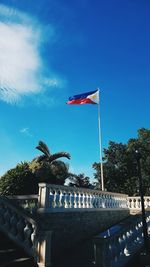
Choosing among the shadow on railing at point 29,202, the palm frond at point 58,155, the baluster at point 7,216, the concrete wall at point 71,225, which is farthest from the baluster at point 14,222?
the palm frond at point 58,155

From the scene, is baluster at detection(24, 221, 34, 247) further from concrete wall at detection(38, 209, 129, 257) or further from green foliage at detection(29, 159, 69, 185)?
green foliage at detection(29, 159, 69, 185)

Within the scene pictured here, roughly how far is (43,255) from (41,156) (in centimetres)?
2314

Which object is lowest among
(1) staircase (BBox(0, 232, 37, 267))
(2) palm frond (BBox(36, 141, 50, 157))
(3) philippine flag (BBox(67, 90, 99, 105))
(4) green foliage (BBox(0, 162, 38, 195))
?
(1) staircase (BBox(0, 232, 37, 267))

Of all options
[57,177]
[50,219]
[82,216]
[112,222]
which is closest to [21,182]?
[57,177]

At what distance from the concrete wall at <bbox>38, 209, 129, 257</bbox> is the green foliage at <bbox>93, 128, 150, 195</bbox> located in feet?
67.4

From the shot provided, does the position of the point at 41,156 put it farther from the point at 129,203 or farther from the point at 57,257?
the point at 57,257

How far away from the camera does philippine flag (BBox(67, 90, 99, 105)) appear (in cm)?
2145

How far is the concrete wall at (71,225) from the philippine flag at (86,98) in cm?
978

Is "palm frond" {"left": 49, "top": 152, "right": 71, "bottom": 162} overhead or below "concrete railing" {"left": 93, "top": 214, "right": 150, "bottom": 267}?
overhead

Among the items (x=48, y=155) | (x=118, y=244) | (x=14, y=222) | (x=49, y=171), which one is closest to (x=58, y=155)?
(x=48, y=155)

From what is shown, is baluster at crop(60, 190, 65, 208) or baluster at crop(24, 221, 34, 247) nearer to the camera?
baluster at crop(24, 221, 34, 247)

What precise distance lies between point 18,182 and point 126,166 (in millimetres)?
16113

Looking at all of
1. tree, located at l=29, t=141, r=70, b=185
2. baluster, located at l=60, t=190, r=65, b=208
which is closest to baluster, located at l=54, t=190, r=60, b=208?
baluster, located at l=60, t=190, r=65, b=208

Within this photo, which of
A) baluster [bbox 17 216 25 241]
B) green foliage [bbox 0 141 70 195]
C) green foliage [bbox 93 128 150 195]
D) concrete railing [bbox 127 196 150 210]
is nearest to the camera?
baluster [bbox 17 216 25 241]
